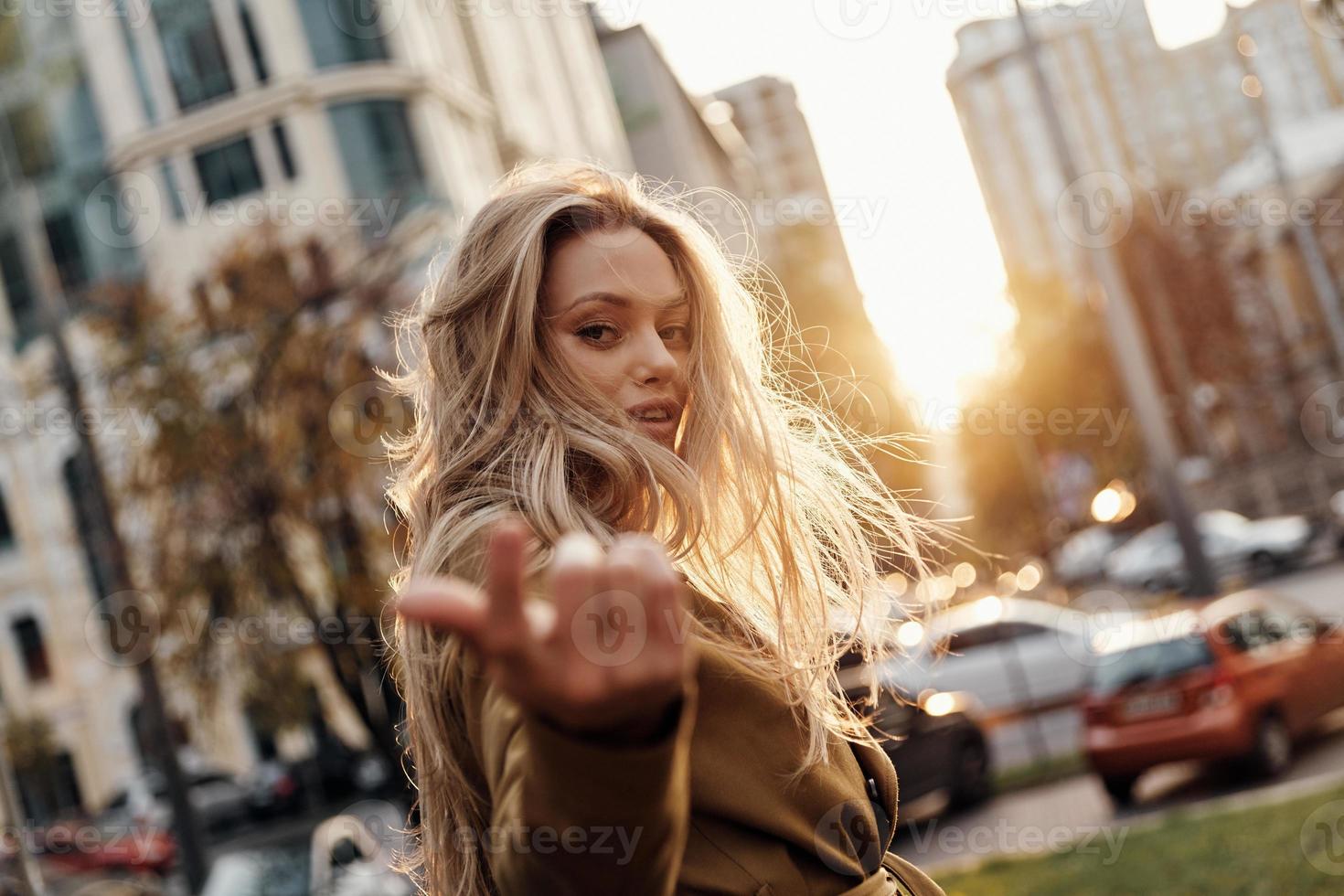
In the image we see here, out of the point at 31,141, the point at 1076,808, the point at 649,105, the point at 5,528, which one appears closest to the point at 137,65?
the point at 31,141

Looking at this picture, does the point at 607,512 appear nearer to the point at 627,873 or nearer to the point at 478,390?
the point at 478,390

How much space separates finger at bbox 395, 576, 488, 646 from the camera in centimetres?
97

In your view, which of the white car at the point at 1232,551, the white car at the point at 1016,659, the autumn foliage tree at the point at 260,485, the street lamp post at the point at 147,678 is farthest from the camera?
the white car at the point at 1232,551

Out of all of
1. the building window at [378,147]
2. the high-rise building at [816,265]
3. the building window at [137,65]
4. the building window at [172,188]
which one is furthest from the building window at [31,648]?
the high-rise building at [816,265]

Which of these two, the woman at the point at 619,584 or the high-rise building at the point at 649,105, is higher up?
the high-rise building at the point at 649,105

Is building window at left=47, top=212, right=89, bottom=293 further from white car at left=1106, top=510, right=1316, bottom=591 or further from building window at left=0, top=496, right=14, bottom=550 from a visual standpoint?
white car at left=1106, top=510, right=1316, bottom=591

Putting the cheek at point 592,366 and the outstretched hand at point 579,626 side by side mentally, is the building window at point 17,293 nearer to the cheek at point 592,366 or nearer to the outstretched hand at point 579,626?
the cheek at point 592,366

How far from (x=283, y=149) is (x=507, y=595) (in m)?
26.9

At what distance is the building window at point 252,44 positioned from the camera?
26.3 metres

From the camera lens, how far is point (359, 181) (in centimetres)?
2606

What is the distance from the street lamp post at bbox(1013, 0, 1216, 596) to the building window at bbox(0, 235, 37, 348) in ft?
70.6

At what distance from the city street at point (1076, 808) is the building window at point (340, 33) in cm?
1949

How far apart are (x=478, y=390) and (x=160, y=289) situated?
1501cm

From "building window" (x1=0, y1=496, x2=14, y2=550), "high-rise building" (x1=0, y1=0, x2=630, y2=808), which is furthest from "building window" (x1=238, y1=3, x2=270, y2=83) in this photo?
"building window" (x1=0, y1=496, x2=14, y2=550)
